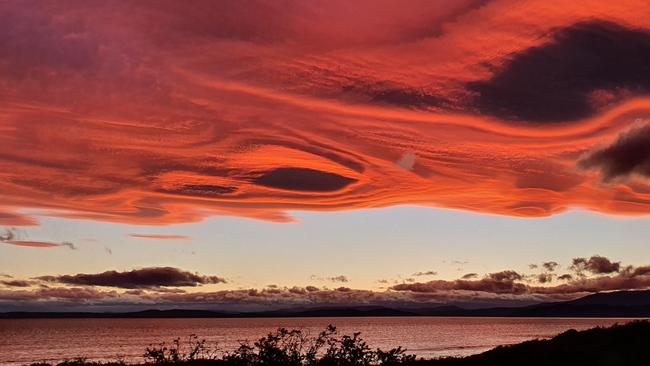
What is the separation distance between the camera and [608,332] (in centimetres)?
3647

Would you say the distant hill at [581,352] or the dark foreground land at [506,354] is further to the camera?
the dark foreground land at [506,354]

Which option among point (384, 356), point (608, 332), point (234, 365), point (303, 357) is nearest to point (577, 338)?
point (608, 332)

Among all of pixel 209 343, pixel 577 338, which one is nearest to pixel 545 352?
pixel 577 338

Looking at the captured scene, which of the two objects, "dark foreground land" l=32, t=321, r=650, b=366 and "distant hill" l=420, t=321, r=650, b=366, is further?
"dark foreground land" l=32, t=321, r=650, b=366

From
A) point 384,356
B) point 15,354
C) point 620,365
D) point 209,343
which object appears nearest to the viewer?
point 620,365

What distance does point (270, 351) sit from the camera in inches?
1240

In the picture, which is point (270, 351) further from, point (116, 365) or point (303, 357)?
point (116, 365)

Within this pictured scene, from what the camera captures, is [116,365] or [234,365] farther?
[116,365]

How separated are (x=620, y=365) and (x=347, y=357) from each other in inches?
498

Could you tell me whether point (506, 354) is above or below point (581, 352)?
below

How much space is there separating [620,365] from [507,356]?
5220mm

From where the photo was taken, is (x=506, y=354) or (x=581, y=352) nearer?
(x=581, y=352)

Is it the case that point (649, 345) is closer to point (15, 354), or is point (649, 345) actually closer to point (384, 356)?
point (384, 356)

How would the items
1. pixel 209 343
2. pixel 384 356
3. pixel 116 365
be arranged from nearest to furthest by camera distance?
pixel 384 356 < pixel 116 365 < pixel 209 343
